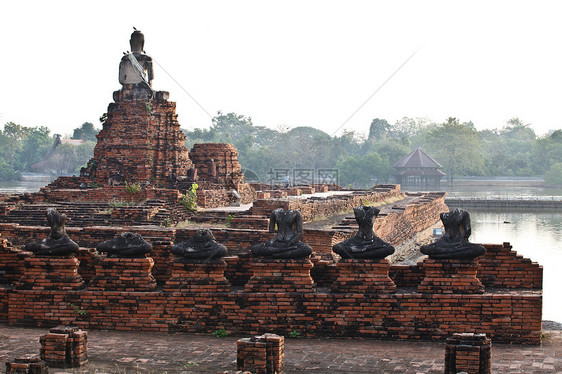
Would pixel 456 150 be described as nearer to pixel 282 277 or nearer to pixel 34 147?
pixel 34 147

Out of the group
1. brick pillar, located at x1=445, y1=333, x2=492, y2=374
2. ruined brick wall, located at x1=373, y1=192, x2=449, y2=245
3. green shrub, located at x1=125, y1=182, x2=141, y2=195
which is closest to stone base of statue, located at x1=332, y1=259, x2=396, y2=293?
brick pillar, located at x1=445, y1=333, x2=492, y2=374

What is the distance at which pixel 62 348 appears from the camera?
616 centimetres

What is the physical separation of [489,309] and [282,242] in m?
2.01

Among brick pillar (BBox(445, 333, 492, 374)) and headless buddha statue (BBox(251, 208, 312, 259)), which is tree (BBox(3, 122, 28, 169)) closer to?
headless buddha statue (BBox(251, 208, 312, 259))

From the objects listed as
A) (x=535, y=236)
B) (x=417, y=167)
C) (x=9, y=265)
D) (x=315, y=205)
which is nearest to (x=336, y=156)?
(x=417, y=167)

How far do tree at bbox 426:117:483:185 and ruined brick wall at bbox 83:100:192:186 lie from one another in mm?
50398

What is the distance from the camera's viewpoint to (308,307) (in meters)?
7.27

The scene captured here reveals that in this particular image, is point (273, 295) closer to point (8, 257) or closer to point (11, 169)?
point (8, 257)

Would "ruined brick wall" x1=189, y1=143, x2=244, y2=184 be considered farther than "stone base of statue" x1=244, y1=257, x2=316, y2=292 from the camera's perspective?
Yes

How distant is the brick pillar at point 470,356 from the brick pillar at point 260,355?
128 cm

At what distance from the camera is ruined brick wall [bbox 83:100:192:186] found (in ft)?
70.1

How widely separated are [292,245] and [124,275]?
166 cm

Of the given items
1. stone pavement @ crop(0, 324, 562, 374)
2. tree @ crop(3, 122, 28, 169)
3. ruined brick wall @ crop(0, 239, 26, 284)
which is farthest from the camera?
tree @ crop(3, 122, 28, 169)

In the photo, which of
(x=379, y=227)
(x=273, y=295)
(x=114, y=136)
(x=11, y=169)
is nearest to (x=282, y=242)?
(x=273, y=295)
